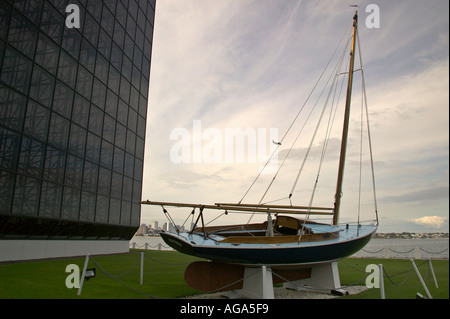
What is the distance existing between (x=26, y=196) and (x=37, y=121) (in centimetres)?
437

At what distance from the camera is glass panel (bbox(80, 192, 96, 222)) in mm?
21688

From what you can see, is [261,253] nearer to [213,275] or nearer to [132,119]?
[213,275]

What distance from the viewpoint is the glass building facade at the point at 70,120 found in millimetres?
16188

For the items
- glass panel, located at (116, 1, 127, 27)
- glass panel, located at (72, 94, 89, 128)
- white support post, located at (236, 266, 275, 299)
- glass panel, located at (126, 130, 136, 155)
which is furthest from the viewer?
glass panel, located at (126, 130, 136, 155)

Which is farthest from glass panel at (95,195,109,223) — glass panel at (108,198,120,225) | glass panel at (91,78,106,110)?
glass panel at (91,78,106,110)

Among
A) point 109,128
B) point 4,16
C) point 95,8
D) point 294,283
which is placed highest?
point 95,8

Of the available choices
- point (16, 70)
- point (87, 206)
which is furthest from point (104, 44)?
point (87, 206)

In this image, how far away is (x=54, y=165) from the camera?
19.0 m

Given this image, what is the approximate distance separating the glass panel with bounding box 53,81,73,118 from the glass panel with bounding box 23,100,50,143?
1040 mm

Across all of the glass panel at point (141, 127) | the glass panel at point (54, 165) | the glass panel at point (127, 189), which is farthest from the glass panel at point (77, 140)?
the glass panel at point (141, 127)

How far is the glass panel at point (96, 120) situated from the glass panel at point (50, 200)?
567cm

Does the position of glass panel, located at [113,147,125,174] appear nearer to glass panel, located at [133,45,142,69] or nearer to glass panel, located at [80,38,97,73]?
glass panel, located at [80,38,97,73]

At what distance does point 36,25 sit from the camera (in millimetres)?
18047

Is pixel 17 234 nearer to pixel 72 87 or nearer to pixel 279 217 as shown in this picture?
pixel 72 87
